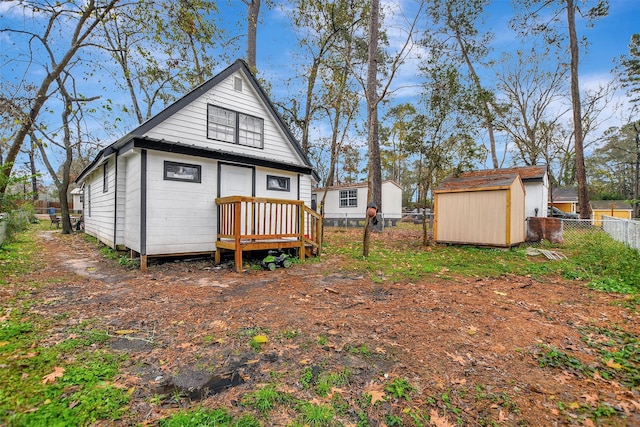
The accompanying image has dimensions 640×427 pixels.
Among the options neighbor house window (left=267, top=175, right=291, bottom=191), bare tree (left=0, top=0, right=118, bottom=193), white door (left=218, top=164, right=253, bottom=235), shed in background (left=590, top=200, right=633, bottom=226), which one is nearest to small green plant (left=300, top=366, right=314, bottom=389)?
white door (left=218, top=164, right=253, bottom=235)

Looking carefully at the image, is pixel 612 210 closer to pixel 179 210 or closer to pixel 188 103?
pixel 188 103

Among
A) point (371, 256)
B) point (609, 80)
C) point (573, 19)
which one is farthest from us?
point (609, 80)

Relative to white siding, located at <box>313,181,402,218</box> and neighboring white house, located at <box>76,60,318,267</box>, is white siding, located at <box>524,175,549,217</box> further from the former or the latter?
neighboring white house, located at <box>76,60,318,267</box>

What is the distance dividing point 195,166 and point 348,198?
1558 centimetres

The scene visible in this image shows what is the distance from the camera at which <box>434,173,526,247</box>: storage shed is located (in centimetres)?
906

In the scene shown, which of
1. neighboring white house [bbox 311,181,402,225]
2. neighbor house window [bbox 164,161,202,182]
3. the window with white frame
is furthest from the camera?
neighboring white house [bbox 311,181,402,225]

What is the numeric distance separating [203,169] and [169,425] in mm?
6540

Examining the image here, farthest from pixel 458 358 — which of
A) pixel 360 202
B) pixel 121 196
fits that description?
pixel 360 202

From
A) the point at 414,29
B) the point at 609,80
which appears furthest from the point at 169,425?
the point at 609,80

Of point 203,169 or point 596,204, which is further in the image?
point 596,204

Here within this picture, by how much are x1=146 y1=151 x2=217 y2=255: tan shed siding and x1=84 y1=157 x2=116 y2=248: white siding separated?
262cm

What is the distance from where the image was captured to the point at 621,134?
2905cm

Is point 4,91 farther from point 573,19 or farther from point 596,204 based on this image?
point 596,204

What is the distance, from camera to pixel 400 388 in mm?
2279
